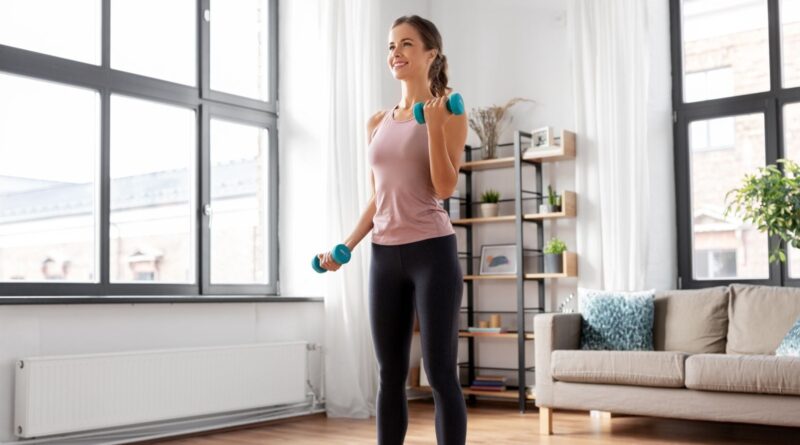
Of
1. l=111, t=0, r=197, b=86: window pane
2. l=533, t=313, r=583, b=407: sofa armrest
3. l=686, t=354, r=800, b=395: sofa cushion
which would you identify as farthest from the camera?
l=111, t=0, r=197, b=86: window pane

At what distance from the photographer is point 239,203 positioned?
5.10 metres

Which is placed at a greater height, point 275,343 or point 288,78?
point 288,78

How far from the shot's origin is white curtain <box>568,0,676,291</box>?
486 centimetres

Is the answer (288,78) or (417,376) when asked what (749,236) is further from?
(288,78)

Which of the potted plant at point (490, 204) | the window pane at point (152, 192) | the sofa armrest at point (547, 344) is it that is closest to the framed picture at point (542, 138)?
the potted plant at point (490, 204)

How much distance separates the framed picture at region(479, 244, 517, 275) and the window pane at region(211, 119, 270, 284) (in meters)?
1.36

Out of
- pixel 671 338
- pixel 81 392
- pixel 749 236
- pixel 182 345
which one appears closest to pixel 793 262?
pixel 749 236

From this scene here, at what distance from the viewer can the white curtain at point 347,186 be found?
4.89 metres

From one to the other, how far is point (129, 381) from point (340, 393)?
1.33 m

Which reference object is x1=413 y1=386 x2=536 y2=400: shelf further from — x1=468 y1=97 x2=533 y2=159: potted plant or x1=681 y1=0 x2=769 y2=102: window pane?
x1=681 y1=0 x2=769 y2=102: window pane

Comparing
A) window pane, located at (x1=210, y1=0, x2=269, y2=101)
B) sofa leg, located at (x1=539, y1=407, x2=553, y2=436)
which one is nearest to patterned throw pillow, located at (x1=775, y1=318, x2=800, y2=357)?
sofa leg, located at (x1=539, y1=407, x2=553, y2=436)

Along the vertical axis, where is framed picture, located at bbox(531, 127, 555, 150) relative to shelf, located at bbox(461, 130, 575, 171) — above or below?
above

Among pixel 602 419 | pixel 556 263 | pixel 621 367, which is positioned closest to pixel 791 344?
pixel 621 367

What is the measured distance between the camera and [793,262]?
4734 millimetres
